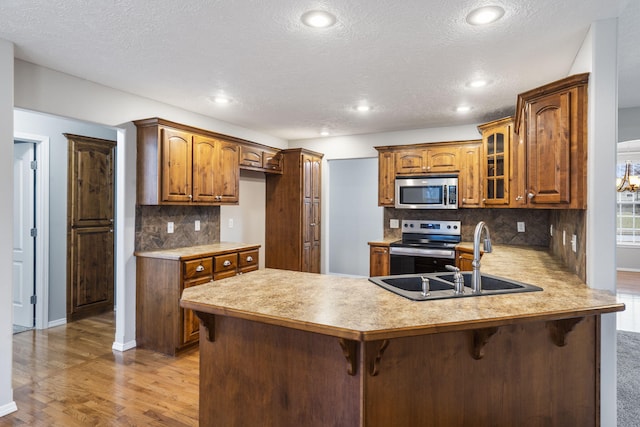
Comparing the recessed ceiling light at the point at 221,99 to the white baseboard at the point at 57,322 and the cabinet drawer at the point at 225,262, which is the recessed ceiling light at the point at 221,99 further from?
the white baseboard at the point at 57,322

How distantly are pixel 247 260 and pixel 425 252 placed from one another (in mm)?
2169

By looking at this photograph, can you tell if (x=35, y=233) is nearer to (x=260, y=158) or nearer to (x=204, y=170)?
(x=204, y=170)

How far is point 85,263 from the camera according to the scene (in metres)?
4.60

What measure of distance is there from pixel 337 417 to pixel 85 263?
426 cm

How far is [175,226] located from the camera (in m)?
4.11

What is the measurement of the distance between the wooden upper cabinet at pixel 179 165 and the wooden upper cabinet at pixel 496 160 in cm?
301

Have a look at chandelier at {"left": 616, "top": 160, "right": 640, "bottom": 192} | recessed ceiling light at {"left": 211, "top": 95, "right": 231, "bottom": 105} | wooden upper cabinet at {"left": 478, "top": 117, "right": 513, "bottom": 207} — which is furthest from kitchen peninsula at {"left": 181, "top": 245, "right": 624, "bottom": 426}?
chandelier at {"left": 616, "top": 160, "right": 640, "bottom": 192}

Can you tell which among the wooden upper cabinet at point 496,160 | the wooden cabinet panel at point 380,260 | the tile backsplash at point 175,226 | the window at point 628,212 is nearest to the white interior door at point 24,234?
the tile backsplash at point 175,226

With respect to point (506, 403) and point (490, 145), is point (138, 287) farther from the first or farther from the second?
point (490, 145)

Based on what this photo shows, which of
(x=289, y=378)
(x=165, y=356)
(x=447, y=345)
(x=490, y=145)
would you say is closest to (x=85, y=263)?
(x=165, y=356)

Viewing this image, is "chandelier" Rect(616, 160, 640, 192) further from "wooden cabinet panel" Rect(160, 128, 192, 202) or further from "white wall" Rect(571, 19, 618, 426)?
"wooden cabinet panel" Rect(160, 128, 192, 202)

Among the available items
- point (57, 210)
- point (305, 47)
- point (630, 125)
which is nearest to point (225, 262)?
point (57, 210)

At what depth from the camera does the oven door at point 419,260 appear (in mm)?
4457

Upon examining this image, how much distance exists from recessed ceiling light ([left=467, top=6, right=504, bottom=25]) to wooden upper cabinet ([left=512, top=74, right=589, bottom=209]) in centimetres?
54
